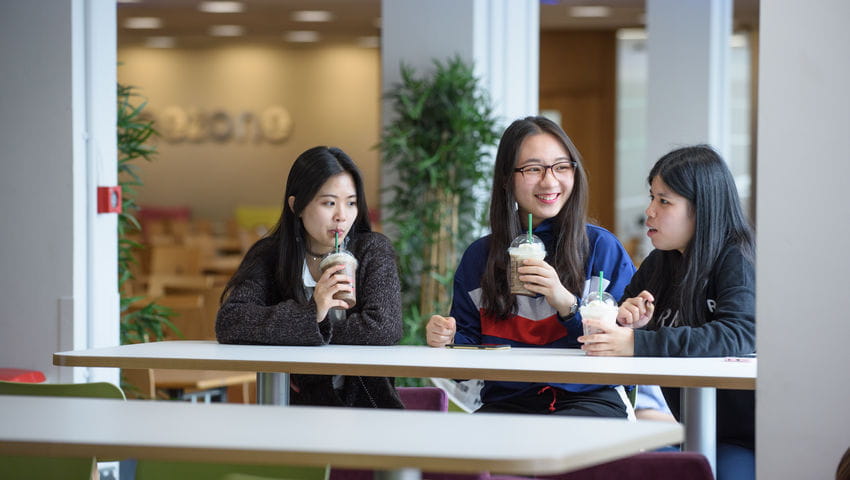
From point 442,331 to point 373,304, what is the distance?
0.21m

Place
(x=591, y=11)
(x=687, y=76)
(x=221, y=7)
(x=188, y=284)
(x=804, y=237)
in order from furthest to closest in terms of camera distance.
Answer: (x=221, y=7) < (x=591, y=11) < (x=687, y=76) < (x=188, y=284) < (x=804, y=237)

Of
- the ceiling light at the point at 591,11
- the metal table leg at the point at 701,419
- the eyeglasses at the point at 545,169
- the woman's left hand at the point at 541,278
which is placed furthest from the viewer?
the ceiling light at the point at 591,11

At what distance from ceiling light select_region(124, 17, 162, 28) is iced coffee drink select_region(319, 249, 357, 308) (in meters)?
11.6

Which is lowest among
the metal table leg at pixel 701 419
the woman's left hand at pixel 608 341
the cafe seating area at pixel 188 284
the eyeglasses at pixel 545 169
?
the cafe seating area at pixel 188 284

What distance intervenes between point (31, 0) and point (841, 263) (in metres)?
3.26

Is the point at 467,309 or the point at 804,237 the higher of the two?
the point at 804,237

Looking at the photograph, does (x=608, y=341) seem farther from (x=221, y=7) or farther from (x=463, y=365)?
(x=221, y=7)

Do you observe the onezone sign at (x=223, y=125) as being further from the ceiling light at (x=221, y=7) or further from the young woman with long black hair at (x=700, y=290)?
the young woman with long black hair at (x=700, y=290)

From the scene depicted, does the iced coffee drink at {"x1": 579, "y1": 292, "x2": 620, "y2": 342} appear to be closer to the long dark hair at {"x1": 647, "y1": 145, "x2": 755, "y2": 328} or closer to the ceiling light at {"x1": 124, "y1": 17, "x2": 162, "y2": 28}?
the long dark hair at {"x1": 647, "y1": 145, "x2": 755, "y2": 328}

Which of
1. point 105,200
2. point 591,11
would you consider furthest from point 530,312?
point 591,11

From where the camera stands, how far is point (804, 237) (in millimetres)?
1950

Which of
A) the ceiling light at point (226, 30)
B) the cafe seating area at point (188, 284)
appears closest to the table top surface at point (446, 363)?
the cafe seating area at point (188, 284)

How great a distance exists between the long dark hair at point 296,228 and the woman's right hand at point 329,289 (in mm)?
205

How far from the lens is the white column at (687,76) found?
8.25 meters
